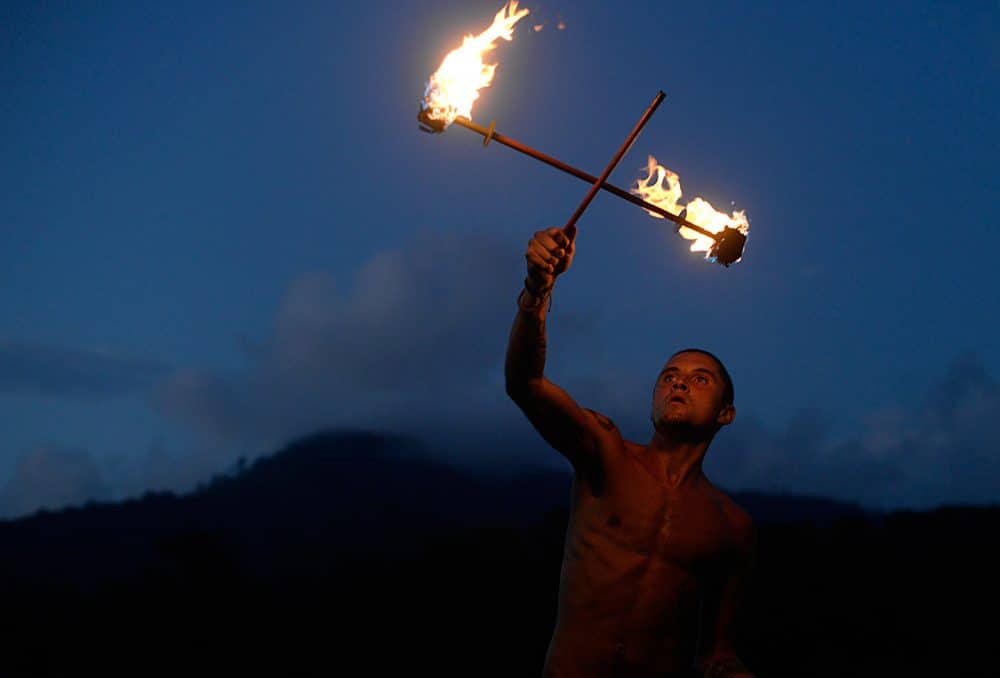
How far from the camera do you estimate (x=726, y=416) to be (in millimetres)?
5270

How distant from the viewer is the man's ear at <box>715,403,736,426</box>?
5227 millimetres

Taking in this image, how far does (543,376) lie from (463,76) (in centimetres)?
150

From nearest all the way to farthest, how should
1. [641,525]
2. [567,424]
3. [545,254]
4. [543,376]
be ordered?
[545,254], [543,376], [567,424], [641,525]

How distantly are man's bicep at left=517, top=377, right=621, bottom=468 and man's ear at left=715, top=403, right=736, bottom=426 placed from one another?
60cm

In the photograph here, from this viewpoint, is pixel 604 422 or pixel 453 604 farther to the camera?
pixel 453 604

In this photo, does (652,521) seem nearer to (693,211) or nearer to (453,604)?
(693,211)

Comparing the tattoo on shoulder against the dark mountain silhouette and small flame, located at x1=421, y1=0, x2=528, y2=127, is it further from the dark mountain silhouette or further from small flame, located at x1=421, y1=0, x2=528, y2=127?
the dark mountain silhouette

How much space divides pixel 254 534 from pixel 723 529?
2560 inches

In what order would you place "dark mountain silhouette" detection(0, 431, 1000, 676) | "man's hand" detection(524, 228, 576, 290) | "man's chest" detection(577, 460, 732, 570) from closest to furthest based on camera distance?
"man's hand" detection(524, 228, 576, 290)
"man's chest" detection(577, 460, 732, 570)
"dark mountain silhouette" detection(0, 431, 1000, 676)

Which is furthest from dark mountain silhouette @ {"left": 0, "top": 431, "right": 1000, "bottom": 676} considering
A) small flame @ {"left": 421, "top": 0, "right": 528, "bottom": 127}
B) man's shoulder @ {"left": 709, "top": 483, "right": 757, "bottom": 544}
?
small flame @ {"left": 421, "top": 0, "right": 528, "bottom": 127}

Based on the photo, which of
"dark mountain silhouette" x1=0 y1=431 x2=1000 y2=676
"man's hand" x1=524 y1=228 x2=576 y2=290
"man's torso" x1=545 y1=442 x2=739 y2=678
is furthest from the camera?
"dark mountain silhouette" x1=0 y1=431 x2=1000 y2=676

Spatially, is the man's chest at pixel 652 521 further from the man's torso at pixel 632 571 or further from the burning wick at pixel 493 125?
the burning wick at pixel 493 125

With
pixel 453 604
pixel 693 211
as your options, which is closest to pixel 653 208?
pixel 693 211

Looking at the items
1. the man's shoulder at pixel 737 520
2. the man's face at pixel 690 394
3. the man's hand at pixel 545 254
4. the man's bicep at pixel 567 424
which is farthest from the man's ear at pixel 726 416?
the man's hand at pixel 545 254
